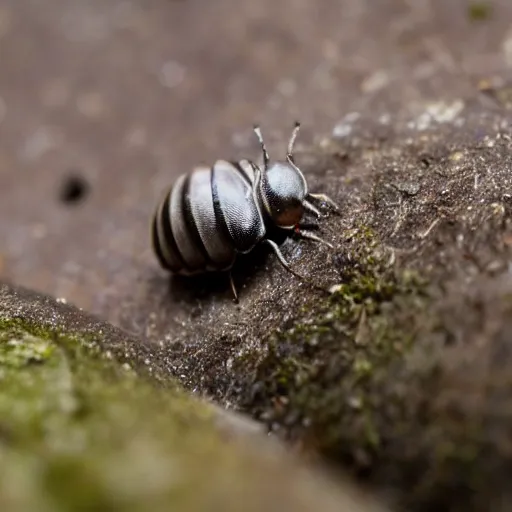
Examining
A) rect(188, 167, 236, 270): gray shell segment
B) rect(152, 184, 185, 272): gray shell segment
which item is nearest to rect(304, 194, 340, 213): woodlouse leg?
rect(188, 167, 236, 270): gray shell segment

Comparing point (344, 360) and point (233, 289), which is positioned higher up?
point (233, 289)

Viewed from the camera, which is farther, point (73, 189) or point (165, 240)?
point (73, 189)

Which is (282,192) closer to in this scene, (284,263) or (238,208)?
(238,208)

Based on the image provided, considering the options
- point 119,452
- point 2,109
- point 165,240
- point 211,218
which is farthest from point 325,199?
point 2,109

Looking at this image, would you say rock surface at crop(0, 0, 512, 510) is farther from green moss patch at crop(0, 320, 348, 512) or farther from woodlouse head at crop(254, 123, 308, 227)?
green moss patch at crop(0, 320, 348, 512)

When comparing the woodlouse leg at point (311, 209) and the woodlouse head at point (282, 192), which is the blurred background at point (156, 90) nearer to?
the woodlouse head at point (282, 192)

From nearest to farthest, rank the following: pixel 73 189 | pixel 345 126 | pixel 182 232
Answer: pixel 182 232, pixel 345 126, pixel 73 189

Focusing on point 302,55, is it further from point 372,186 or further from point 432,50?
point 372,186

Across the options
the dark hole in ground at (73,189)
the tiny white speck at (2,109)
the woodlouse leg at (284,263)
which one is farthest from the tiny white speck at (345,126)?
the tiny white speck at (2,109)
